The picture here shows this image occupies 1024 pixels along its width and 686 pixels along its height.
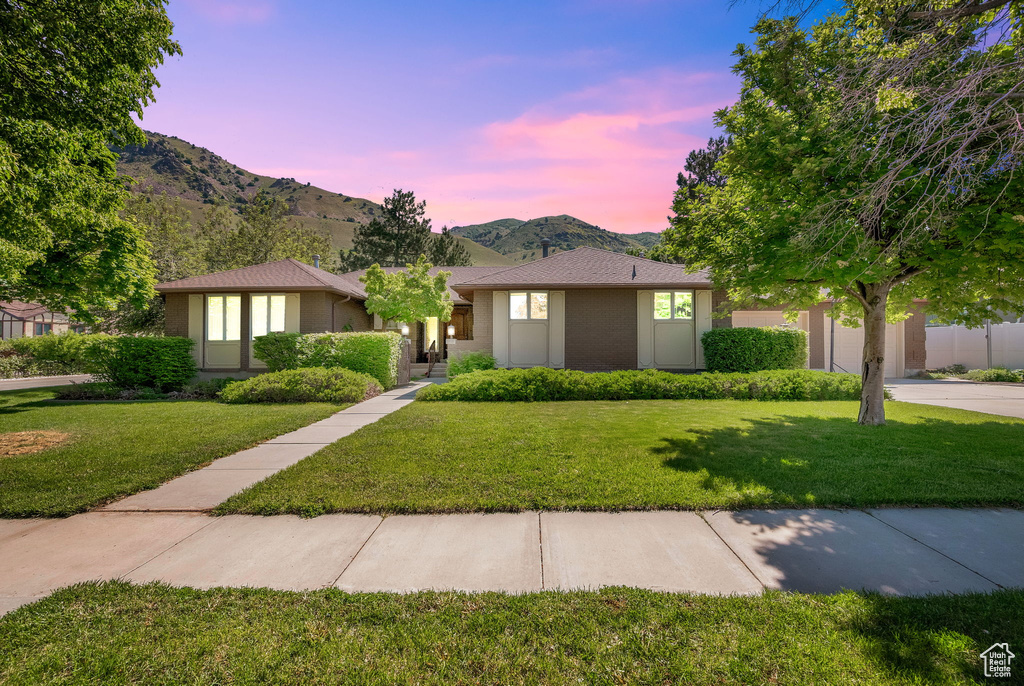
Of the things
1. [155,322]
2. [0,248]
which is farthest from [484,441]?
[155,322]

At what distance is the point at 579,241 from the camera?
362ft

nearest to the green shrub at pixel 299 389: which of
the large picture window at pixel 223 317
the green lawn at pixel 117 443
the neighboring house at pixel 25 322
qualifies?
the green lawn at pixel 117 443

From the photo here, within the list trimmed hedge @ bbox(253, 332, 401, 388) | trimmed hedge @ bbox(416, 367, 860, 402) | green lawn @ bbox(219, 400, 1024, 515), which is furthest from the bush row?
green lawn @ bbox(219, 400, 1024, 515)

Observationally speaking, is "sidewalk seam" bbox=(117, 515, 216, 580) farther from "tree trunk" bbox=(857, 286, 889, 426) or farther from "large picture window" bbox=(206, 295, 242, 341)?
"large picture window" bbox=(206, 295, 242, 341)

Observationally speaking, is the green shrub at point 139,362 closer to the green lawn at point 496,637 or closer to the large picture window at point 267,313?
the large picture window at point 267,313

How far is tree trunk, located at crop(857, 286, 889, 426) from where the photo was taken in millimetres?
7250

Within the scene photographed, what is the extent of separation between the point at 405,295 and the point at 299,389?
666 cm

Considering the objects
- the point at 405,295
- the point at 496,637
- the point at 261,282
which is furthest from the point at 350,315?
the point at 496,637

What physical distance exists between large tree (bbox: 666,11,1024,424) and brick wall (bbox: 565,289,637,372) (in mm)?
7330

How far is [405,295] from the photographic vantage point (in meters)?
16.9

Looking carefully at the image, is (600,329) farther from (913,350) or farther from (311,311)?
(913,350)

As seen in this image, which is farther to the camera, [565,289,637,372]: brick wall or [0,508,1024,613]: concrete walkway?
[565,289,637,372]: brick wall

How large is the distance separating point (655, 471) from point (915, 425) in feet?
19.4

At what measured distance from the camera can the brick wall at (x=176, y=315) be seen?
1594 centimetres
